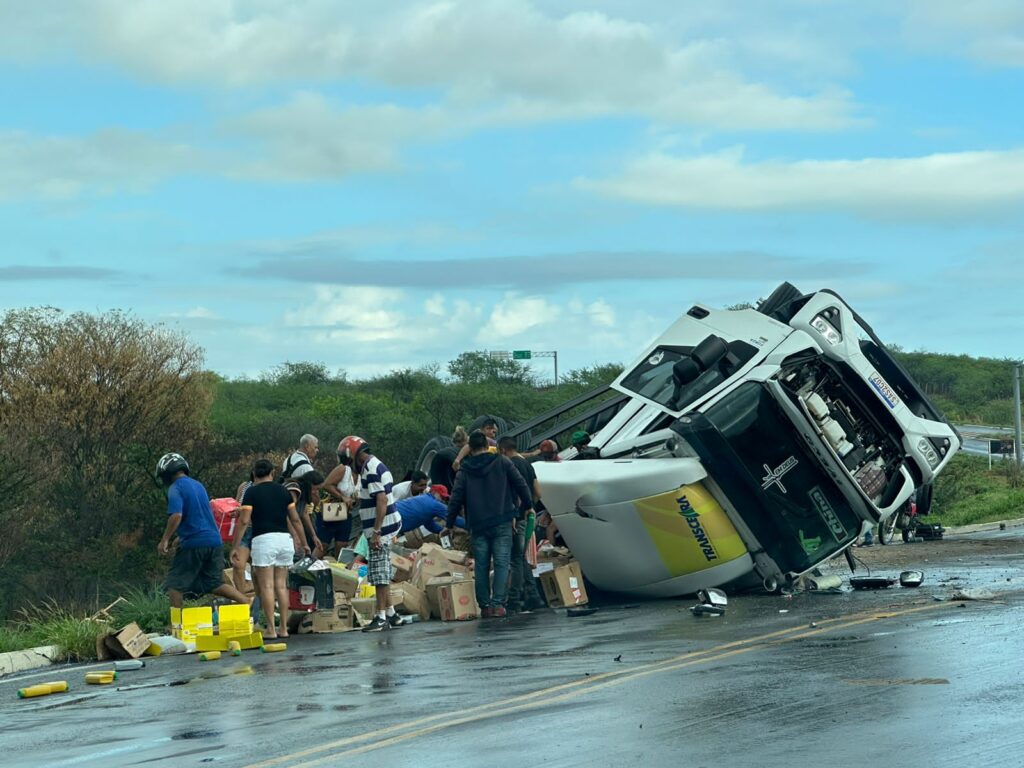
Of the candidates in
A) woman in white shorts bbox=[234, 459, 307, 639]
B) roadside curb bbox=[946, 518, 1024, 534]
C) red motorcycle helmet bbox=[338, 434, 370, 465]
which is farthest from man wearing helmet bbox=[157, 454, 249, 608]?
roadside curb bbox=[946, 518, 1024, 534]

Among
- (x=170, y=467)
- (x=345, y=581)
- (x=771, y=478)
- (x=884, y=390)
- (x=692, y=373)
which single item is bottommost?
(x=345, y=581)

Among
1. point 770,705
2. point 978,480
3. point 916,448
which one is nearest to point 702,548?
point 916,448

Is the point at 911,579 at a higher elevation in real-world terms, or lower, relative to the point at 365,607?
lower

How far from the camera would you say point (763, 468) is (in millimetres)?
14922

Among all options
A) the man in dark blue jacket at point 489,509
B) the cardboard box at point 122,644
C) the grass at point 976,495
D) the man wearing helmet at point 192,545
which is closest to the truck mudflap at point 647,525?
the man in dark blue jacket at point 489,509

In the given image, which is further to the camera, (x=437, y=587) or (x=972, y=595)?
(x=437, y=587)

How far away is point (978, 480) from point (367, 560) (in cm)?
4294

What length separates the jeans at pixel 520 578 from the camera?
1527 centimetres

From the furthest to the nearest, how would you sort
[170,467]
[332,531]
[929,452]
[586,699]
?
[332,531]
[929,452]
[170,467]
[586,699]

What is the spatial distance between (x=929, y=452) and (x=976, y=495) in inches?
1351

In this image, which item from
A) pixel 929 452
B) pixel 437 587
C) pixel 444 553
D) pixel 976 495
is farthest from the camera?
pixel 976 495

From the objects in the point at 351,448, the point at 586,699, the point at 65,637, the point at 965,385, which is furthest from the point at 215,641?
the point at 965,385

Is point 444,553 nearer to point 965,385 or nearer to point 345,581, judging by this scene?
point 345,581

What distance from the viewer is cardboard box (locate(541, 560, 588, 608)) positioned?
15352mm
